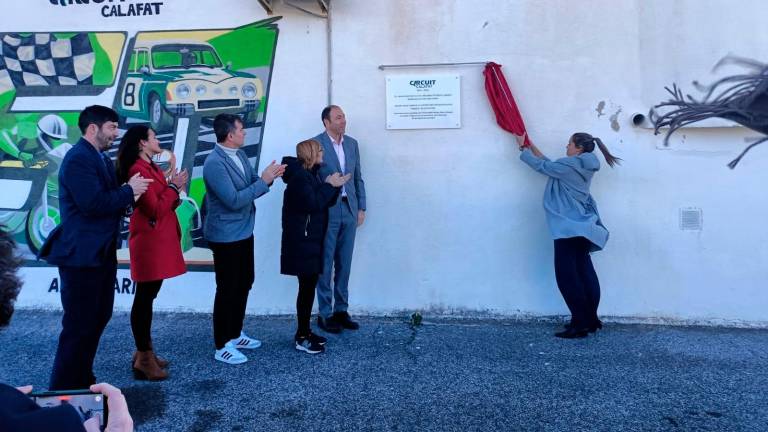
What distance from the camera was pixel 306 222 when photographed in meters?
4.50

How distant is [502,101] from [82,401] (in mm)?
4302

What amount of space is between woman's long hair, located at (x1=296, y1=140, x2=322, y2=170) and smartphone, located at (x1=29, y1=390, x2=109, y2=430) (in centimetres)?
301

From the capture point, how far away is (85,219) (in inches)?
139

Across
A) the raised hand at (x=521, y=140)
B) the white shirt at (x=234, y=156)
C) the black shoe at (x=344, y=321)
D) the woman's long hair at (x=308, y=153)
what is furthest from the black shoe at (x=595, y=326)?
the white shirt at (x=234, y=156)

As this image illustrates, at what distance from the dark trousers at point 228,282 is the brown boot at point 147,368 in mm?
460

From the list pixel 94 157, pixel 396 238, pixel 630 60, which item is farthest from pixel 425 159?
pixel 94 157

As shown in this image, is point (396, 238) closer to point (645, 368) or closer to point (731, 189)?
point (645, 368)

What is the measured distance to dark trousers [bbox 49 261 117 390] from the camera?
3.48 metres

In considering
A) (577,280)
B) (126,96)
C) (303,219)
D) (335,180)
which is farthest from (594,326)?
(126,96)

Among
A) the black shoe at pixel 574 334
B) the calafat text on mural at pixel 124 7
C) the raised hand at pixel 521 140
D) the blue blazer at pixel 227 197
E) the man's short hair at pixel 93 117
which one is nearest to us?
the man's short hair at pixel 93 117

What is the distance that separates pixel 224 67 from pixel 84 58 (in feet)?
4.64

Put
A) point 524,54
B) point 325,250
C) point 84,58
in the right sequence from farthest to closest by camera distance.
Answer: point 84,58 → point 524,54 → point 325,250

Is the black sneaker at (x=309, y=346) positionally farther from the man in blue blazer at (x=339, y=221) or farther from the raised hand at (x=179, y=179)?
the raised hand at (x=179, y=179)

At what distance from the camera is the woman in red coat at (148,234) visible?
391cm
